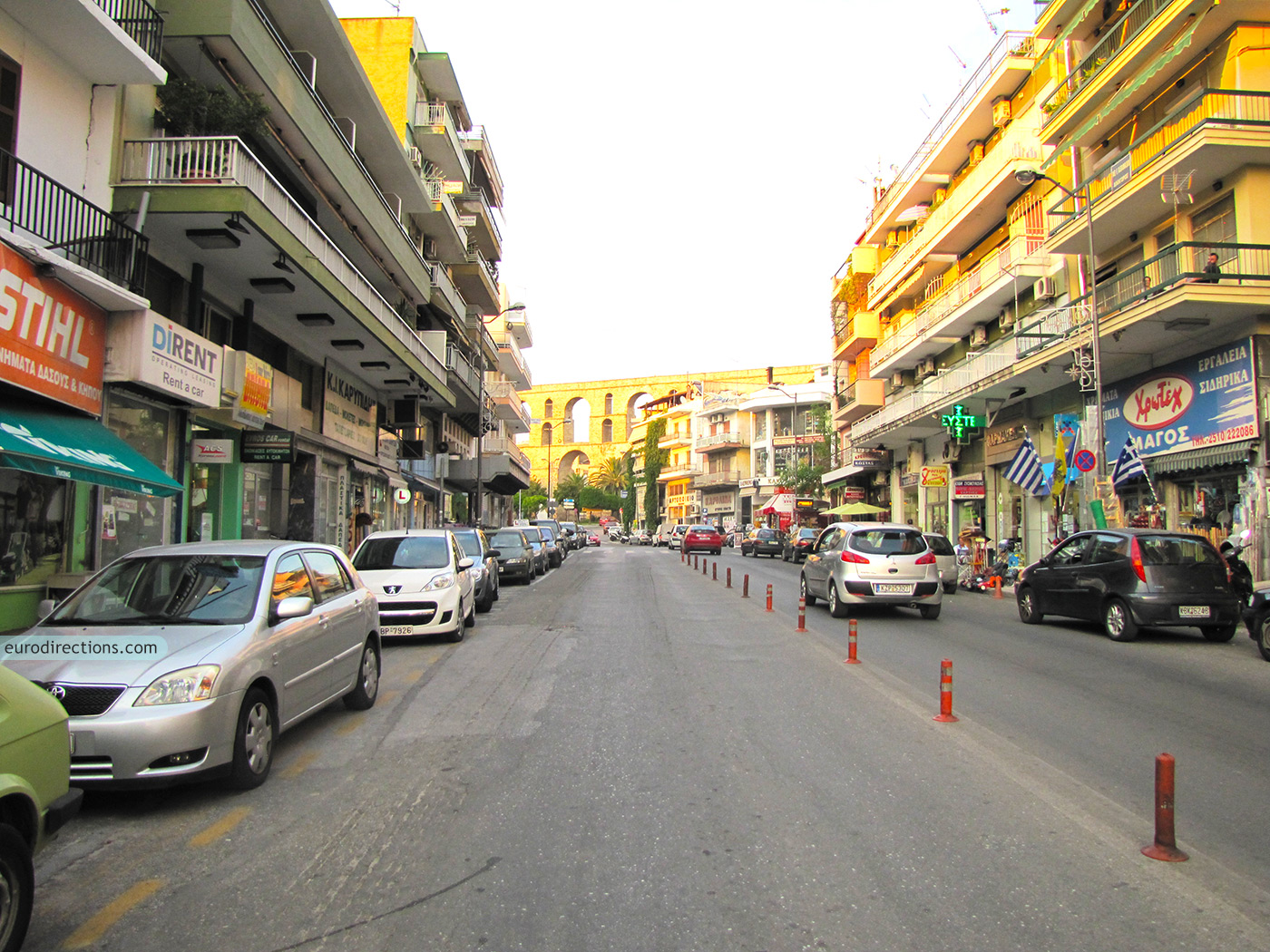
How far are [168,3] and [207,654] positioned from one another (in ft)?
40.5

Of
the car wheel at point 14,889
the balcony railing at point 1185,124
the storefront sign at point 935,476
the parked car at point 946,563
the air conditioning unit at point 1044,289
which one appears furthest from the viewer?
the storefront sign at point 935,476

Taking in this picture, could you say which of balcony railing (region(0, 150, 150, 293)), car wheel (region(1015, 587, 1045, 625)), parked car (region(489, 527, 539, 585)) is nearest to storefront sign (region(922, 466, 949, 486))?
parked car (region(489, 527, 539, 585))

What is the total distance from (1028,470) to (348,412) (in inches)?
726

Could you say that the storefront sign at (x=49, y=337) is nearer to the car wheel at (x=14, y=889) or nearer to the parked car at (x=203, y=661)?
the parked car at (x=203, y=661)

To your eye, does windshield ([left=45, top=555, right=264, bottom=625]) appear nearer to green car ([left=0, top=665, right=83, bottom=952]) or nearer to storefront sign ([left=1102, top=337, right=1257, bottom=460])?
green car ([left=0, top=665, right=83, bottom=952])

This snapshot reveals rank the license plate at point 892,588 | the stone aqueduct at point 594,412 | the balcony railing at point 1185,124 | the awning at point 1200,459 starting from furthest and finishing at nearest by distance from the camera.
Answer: the stone aqueduct at point 594,412 < the awning at point 1200,459 < the balcony railing at point 1185,124 < the license plate at point 892,588

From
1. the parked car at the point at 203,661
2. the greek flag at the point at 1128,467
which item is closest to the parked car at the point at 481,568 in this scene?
the parked car at the point at 203,661

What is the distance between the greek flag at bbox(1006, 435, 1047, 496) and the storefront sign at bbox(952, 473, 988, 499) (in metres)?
4.61

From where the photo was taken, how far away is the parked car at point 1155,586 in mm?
12133

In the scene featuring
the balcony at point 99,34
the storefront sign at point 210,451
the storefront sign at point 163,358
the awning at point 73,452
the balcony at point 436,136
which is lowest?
the awning at point 73,452

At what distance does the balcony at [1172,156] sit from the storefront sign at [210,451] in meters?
18.8

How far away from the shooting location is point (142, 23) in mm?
12500

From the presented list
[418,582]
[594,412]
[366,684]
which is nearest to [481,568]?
[418,582]

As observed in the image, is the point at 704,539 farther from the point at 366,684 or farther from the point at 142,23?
the point at 366,684
